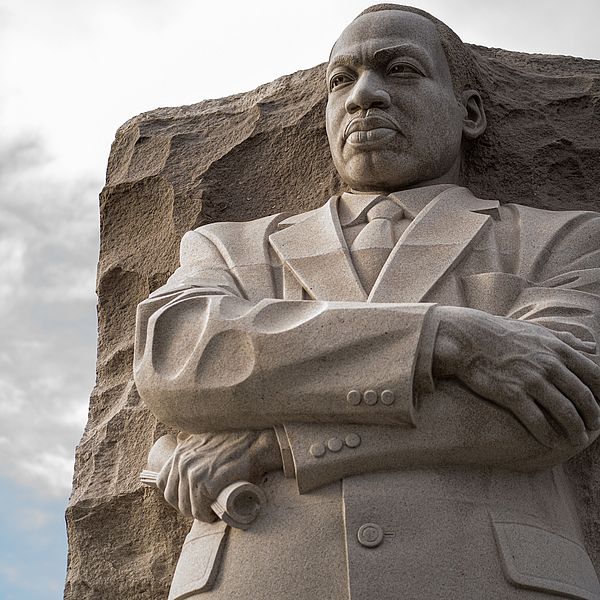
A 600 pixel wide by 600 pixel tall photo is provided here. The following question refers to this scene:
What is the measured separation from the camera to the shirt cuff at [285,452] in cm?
456

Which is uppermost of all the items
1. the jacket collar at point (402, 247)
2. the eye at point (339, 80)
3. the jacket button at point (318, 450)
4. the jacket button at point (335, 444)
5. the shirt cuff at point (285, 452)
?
the eye at point (339, 80)

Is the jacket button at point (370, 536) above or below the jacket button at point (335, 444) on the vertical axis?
below

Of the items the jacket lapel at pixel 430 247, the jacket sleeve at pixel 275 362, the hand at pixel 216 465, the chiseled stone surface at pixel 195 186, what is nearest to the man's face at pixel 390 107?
the jacket lapel at pixel 430 247

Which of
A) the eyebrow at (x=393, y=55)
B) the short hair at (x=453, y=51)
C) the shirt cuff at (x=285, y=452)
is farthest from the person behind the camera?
the short hair at (x=453, y=51)

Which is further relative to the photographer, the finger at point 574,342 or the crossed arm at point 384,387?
the finger at point 574,342

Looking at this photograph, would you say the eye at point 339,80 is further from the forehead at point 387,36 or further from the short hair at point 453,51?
the short hair at point 453,51

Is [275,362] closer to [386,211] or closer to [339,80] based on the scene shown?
[386,211]

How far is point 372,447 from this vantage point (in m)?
4.45

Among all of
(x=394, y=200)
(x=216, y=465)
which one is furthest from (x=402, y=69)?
(x=216, y=465)

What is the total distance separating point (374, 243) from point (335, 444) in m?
1.09

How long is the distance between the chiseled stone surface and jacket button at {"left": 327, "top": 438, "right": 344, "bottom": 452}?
1429mm

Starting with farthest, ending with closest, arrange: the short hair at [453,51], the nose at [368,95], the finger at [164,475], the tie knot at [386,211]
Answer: the short hair at [453,51] < the nose at [368,95] < the tie knot at [386,211] < the finger at [164,475]

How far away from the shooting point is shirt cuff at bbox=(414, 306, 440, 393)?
4426 mm

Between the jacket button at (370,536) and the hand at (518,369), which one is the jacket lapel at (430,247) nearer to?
the hand at (518,369)
